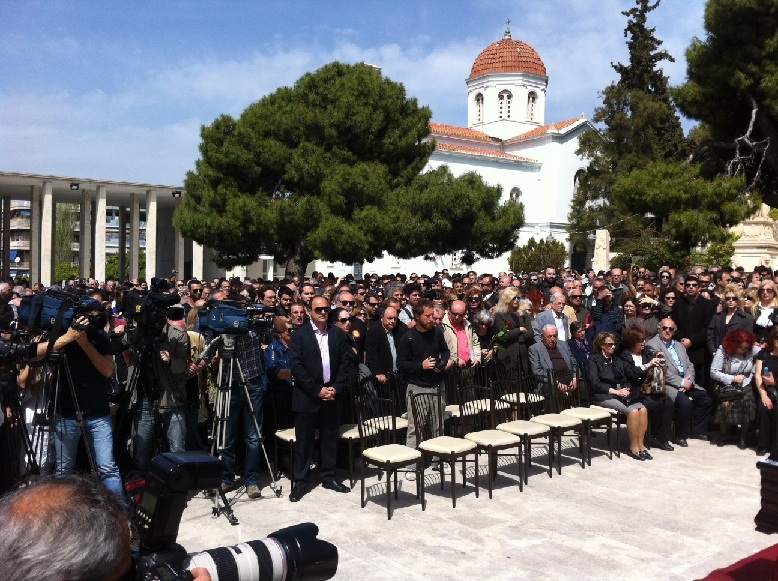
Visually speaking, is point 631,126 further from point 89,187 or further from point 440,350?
point 440,350

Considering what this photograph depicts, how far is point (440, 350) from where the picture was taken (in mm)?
7676

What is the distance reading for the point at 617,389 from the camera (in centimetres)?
884

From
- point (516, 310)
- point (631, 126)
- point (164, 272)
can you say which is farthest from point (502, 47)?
point (516, 310)

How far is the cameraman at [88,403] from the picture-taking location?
17.7 feet

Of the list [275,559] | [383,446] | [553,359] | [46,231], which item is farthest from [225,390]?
[46,231]

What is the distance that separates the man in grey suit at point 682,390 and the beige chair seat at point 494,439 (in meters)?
2.92

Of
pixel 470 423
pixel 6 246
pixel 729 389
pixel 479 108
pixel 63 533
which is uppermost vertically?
pixel 479 108

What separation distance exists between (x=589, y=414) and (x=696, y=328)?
304cm

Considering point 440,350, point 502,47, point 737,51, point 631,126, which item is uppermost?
point 502,47

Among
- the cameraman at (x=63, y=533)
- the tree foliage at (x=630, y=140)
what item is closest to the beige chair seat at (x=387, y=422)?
the cameraman at (x=63, y=533)

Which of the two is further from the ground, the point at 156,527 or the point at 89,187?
the point at 89,187

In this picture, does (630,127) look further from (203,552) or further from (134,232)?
(203,552)

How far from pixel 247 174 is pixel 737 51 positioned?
49.3 ft

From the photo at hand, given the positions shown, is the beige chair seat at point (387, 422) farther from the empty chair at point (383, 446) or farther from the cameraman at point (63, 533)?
the cameraman at point (63, 533)
